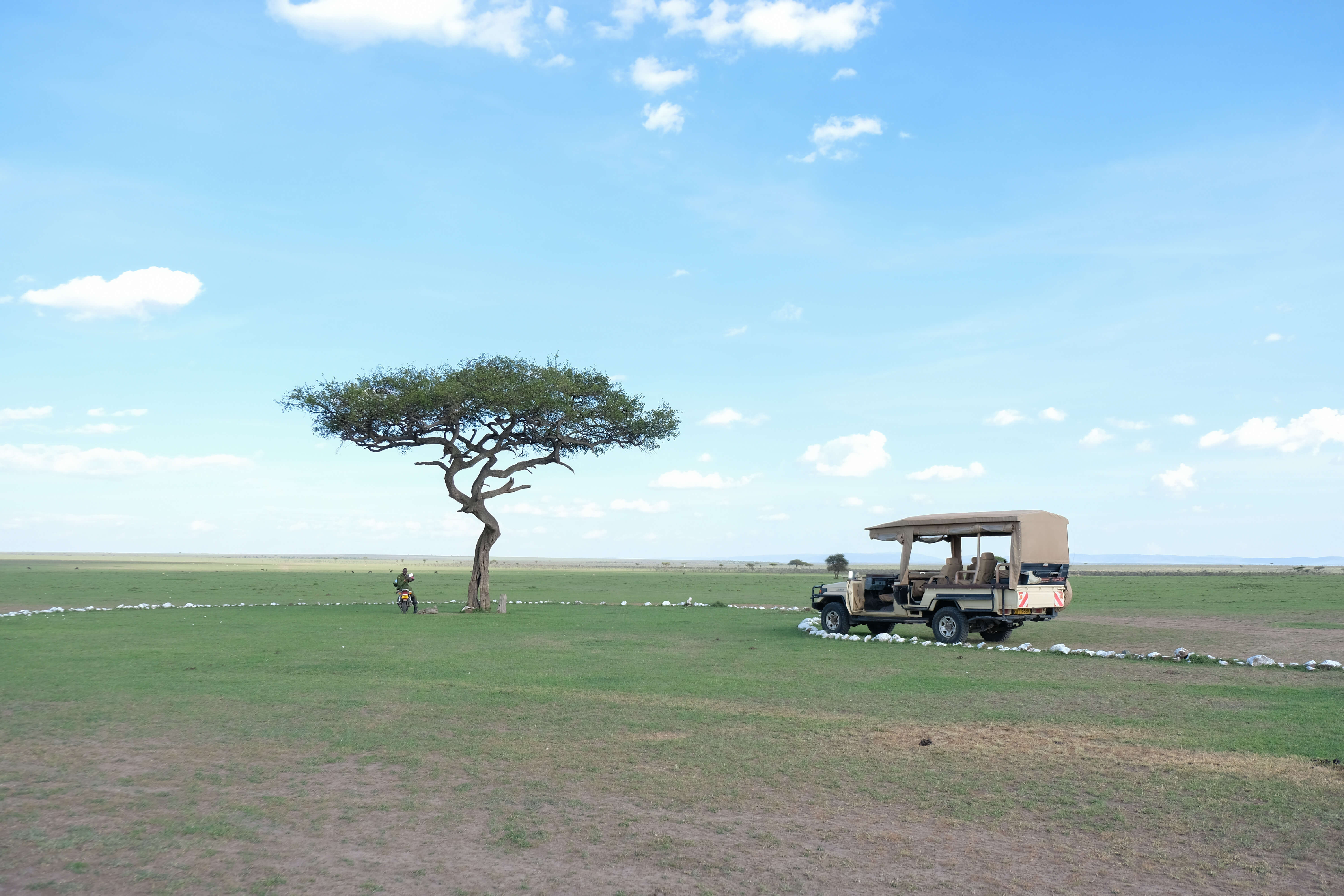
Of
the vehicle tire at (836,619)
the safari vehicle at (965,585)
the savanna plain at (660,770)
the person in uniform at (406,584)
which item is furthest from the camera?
the person in uniform at (406,584)

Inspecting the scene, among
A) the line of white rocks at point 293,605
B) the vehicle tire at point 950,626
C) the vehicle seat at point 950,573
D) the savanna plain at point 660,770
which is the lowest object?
the line of white rocks at point 293,605

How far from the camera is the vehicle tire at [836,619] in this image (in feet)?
78.8

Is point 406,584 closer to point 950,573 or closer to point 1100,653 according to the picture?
point 950,573

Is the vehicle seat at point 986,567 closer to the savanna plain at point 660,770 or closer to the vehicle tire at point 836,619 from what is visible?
the savanna plain at point 660,770

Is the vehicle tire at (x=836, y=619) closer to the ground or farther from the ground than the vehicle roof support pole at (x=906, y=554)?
closer to the ground

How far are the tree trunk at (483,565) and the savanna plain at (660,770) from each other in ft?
39.9

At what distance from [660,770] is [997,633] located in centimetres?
1591

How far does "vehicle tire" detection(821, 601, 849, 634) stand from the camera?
24031mm

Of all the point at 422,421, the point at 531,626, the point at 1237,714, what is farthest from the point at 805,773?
the point at 422,421

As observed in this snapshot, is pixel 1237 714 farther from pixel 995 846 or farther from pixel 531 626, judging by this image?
pixel 531 626

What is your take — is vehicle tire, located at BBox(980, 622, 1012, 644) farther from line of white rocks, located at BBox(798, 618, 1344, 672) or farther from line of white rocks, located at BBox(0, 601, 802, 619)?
line of white rocks, located at BBox(0, 601, 802, 619)

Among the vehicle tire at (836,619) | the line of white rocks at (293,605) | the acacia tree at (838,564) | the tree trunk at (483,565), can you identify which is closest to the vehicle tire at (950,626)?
the vehicle tire at (836,619)

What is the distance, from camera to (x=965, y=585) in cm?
2227

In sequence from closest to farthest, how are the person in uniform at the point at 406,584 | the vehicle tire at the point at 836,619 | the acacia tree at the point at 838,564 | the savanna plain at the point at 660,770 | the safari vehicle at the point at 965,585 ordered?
1. the savanna plain at the point at 660,770
2. the safari vehicle at the point at 965,585
3. the vehicle tire at the point at 836,619
4. the person in uniform at the point at 406,584
5. the acacia tree at the point at 838,564
